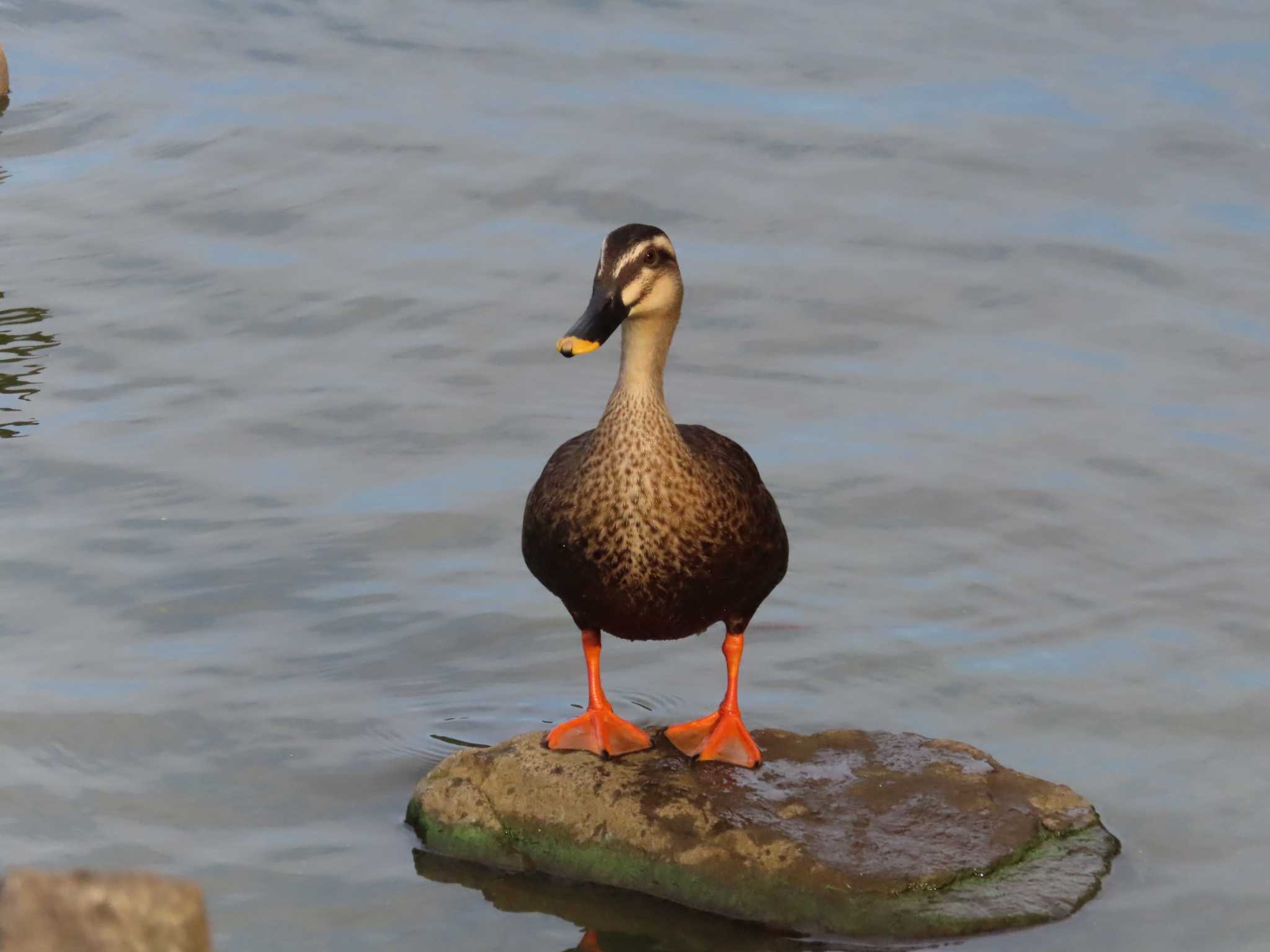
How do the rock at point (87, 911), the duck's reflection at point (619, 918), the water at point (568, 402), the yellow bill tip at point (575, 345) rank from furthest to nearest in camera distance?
the water at point (568, 402) < the yellow bill tip at point (575, 345) < the duck's reflection at point (619, 918) < the rock at point (87, 911)

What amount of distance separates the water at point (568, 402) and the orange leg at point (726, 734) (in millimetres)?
682

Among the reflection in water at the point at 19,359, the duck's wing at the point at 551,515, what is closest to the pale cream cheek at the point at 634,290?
the duck's wing at the point at 551,515

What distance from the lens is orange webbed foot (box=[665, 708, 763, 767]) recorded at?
6715 millimetres

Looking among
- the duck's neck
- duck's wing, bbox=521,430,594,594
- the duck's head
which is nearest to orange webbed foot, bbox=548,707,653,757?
duck's wing, bbox=521,430,594,594

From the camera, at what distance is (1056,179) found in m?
13.6

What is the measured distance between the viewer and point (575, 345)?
620 cm

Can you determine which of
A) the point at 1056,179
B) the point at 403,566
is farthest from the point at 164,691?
the point at 1056,179

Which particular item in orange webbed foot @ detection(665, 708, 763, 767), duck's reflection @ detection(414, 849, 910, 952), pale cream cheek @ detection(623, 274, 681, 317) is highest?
pale cream cheek @ detection(623, 274, 681, 317)

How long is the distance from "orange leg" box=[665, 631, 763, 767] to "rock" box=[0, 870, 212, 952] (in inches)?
146

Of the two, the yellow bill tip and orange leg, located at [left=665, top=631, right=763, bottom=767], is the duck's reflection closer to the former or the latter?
orange leg, located at [left=665, top=631, right=763, bottom=767]

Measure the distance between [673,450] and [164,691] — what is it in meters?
2.42

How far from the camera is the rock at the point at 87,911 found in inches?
121

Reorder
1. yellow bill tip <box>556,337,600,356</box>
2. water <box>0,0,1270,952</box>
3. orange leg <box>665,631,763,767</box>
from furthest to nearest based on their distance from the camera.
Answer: water <box>0,0,1270,952</box> → orange leg <box>665,631,763,767</box> → yellow bill tip <box>556,337,600,356</box>

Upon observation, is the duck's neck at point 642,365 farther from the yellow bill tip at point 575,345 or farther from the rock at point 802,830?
the rock at point 802,830
